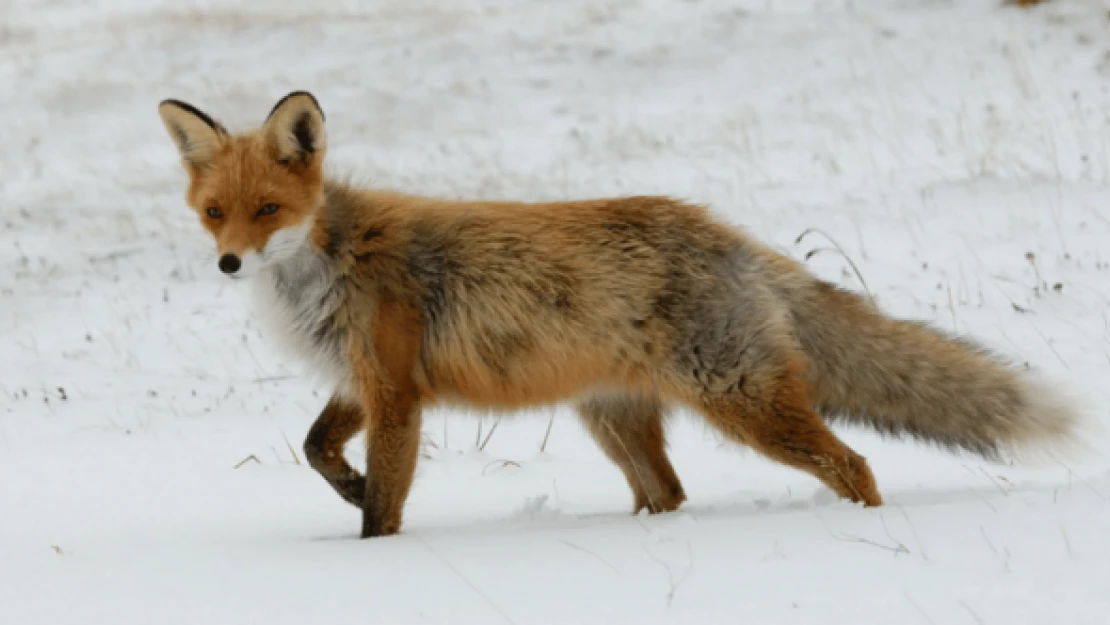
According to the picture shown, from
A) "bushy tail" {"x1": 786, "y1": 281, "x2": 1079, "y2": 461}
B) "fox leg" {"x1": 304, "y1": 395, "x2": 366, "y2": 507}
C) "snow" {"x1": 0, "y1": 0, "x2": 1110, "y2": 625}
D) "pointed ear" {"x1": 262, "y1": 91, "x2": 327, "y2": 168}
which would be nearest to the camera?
"snow" {"x1": 0, "y1": 0, "x2": 1110, "y2": 625}

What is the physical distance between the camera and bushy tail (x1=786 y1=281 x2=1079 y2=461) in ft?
17.2

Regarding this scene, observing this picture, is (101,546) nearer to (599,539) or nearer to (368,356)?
(368,356)

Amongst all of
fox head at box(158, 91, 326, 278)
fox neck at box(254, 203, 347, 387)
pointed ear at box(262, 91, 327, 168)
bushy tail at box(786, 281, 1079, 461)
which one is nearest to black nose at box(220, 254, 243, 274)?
fox head at box(158, 91, 326, 278)

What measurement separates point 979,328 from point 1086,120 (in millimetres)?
5977

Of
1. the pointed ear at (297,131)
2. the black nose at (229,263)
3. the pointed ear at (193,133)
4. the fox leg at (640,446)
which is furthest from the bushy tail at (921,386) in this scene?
the pointed ear at (193,133)

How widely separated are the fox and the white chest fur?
1 cm

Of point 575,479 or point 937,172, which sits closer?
point 575,479

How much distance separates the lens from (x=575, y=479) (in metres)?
6.72

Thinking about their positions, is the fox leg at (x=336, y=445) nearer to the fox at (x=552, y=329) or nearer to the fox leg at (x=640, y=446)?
the fox at (x=552, y=329)

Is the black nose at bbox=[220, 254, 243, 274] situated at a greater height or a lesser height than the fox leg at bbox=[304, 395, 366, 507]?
greater

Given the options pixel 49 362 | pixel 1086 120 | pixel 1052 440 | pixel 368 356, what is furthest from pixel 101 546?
pixel 1086 120

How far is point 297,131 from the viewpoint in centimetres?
522

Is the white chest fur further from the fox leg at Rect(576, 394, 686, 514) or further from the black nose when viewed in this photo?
the fox leg at Rect(576, 394, 686, 514)

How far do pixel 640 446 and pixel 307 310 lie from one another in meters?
1.82
